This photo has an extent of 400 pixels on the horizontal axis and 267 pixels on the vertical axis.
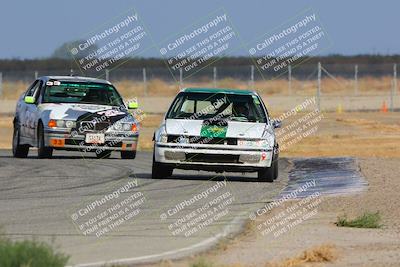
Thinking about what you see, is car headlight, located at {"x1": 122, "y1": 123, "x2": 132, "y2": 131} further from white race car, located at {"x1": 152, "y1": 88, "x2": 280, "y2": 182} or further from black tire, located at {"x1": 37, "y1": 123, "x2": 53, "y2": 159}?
white race car, located at {"x1": 152, "y1": 88, "x2": 280, "y2": 182}

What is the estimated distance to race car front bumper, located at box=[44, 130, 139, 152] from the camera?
80.1 ft

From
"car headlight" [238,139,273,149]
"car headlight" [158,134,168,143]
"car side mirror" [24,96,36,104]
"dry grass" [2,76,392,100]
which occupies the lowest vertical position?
"dry grass" [2,76,392,100]

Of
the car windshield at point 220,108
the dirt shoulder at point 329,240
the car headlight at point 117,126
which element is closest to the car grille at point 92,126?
the car headlight at point 117,126

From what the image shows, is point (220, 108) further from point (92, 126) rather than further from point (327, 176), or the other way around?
point (92, 126)

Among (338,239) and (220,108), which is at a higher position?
(220,108)

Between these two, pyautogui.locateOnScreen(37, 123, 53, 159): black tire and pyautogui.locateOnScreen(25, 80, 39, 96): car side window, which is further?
pyautogui.locateOnScreen(25, 80, 39, 96): car side window

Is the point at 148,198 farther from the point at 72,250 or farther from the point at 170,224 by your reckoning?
the point at 72,250

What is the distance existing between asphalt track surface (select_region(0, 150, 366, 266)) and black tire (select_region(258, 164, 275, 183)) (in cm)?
16

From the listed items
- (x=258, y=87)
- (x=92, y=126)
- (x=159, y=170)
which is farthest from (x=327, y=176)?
(x=258, y=87)

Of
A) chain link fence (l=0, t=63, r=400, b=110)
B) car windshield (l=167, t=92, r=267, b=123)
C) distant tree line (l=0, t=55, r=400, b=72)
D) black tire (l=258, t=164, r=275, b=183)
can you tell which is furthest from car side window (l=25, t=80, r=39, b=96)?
distant tree line (l=0, t=55, r=400, b=72)

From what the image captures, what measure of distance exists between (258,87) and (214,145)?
5463 centimetres

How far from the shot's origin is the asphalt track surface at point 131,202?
12.1 m

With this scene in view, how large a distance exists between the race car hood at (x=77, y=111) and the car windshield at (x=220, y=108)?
3.64m

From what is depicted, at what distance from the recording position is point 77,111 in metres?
24.7
